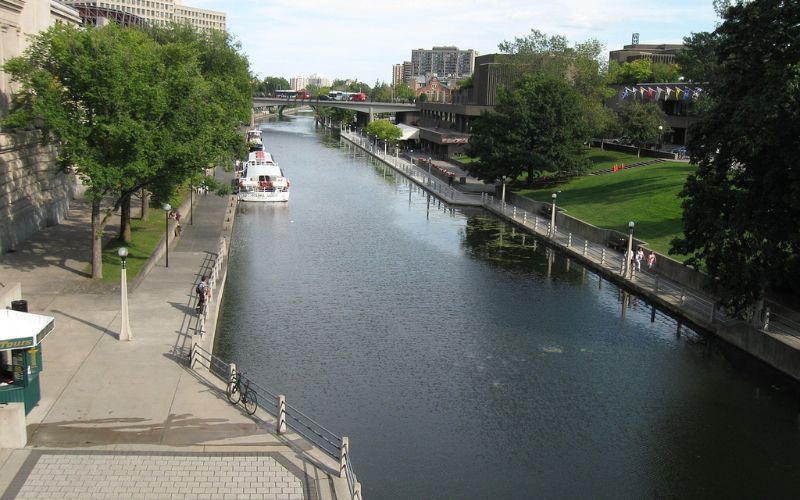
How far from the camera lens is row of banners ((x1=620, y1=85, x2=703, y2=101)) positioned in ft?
261

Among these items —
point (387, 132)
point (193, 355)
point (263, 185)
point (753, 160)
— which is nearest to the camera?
point (193, 355)

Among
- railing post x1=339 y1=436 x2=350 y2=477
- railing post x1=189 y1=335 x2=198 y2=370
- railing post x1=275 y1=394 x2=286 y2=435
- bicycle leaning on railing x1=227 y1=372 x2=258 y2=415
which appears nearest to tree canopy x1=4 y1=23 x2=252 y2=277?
railing post x1=189 y1=335 x2=198 y2=370

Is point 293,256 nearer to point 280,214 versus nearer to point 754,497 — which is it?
point 280,214

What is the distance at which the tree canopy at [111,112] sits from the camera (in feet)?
99.1

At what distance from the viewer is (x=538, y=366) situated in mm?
26641

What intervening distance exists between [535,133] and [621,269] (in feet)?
89.2

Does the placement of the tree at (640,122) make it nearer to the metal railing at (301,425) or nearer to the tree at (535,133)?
the tree at (535,133)

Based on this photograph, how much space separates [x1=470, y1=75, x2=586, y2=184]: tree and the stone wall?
115 feet

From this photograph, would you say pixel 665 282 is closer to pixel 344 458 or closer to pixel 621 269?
pixel 621 269

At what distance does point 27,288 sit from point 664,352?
976 inches

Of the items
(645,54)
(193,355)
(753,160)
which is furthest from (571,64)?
(645,54)

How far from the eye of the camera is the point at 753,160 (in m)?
28.1

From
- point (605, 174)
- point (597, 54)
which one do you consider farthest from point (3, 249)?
point (597, 54)

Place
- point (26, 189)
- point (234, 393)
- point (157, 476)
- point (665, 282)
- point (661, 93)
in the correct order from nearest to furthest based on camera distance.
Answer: point (157, 476), point (234, 393), point (665, 282), point (26, 189), point (661, 93)
